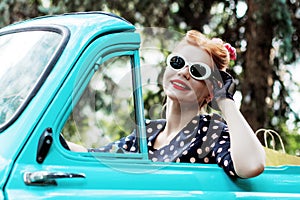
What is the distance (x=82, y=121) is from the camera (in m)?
3.33

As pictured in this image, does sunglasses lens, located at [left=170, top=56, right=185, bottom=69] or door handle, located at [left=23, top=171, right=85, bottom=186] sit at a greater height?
sunglasses lens, located at [left=170, top=56, right=185, bottom=69]

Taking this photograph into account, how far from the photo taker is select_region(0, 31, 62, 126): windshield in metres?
3.30

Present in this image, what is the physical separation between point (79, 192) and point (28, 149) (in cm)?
27

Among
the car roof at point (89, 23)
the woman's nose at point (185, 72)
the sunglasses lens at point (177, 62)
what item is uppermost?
the car roof at point (89, 23)

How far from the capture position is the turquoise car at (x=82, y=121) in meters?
3.13

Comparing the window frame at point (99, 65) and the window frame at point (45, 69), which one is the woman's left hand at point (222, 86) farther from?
the window frame at point (45, 69)

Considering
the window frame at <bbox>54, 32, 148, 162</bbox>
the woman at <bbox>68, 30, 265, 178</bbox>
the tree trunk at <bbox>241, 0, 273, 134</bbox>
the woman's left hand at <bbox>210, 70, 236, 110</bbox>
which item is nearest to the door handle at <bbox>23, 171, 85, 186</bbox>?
the window frame at <bbox>54, 32, 148, 162</bbox>

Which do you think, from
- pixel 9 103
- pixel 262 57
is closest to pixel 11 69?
pixel 9 103

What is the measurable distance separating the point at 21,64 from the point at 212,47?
3.30 feet

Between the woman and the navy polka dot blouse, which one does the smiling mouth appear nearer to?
the woman

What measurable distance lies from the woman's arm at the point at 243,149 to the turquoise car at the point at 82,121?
0.12 metres

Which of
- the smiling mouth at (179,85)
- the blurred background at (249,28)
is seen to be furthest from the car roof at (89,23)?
the blurred background at (249,28)

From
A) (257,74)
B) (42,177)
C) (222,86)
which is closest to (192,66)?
(222,86)

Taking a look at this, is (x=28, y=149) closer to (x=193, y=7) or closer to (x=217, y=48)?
(x=217, y=48)
